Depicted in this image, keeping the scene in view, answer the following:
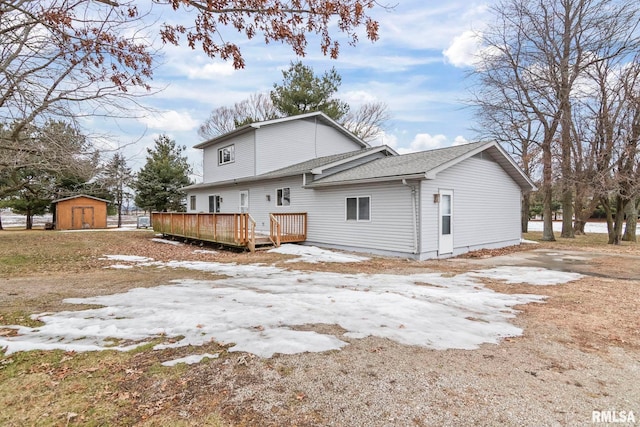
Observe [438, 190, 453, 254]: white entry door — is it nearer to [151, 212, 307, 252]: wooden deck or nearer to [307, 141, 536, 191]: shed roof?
[307, 141, 536, 191]: shed roof

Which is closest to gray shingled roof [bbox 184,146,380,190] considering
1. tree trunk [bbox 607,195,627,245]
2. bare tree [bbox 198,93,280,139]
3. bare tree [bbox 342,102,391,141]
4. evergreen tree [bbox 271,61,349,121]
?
evergreen tree [bbox 271,61,349,121]

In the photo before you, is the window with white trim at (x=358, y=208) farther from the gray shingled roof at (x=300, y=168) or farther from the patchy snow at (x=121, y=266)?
the patchy snow at (x=121, y=266)

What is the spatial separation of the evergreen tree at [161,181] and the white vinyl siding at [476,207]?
24.2 m

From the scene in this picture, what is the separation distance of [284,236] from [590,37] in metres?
16.8

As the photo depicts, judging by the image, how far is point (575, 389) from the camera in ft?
9.18

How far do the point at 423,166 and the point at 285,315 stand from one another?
292 inches

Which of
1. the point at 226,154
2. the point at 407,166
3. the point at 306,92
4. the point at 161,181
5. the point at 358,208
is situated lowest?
the point at 358,208

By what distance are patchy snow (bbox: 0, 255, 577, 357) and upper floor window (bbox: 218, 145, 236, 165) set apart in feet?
39.6

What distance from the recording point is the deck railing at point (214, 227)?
11969 millimetres

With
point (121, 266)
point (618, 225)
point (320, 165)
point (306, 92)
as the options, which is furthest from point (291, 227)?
point (306, 92)

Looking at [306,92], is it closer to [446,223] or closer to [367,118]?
[367,118]

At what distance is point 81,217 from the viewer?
28.5 metres

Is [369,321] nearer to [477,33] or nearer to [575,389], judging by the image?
[575,389]

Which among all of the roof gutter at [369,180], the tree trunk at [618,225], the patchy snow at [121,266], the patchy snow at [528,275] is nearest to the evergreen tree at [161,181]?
the roof gutter at [369,180]
